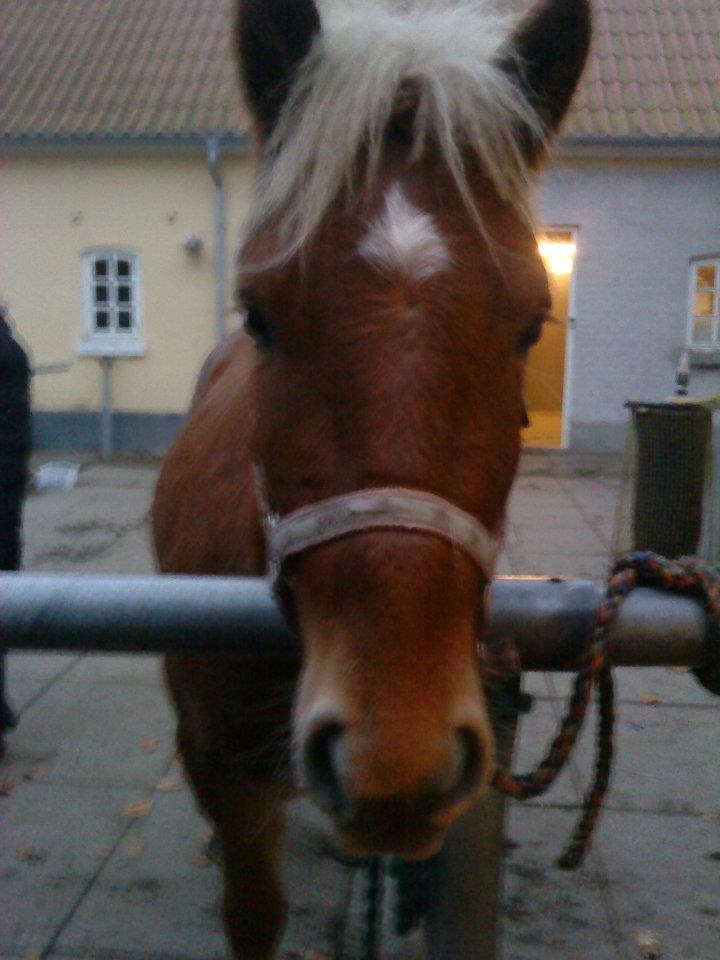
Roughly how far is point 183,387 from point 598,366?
595 cm

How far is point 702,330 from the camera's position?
12117 millimetres

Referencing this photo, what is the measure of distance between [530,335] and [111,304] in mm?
12072

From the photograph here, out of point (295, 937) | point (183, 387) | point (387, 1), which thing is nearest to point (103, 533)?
point (183, 387)

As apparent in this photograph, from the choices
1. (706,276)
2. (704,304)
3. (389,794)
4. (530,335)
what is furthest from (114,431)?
(389,794)

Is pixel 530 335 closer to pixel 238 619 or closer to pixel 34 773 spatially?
pixel 238 619

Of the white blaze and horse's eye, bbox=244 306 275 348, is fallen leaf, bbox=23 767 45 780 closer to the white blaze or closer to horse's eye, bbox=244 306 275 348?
horse's eye, bbox=244 306 275 348

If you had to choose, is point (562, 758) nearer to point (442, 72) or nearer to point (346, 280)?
point (346, 280)

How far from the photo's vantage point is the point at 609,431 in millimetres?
12203

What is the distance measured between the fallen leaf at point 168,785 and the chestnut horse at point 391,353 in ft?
7.38

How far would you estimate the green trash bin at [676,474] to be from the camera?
5.64 metres

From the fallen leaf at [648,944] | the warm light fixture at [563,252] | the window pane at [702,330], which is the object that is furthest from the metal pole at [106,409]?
the fallen leaf at [648,944]

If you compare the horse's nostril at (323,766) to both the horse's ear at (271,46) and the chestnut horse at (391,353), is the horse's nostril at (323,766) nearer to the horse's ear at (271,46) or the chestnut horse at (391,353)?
the chestnut horse at (391,353)

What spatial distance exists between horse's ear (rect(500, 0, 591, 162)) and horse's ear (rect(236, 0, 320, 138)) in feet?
1.22

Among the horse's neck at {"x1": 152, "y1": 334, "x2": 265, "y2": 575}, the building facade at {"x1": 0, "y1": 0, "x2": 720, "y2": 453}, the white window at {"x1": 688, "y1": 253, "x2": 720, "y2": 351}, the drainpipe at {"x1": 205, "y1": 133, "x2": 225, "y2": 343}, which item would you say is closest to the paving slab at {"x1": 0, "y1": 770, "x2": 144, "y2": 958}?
the horse's neck at {"x1": 152, "y1": 334, "x2": 265, "y2": 575}
